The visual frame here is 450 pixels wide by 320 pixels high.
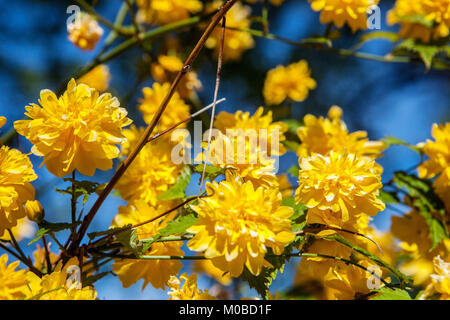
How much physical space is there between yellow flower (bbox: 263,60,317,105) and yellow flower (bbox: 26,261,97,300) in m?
0.86

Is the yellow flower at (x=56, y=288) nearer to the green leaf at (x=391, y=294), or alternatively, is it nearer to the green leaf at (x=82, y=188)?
the green leaf at (x=82, y=188)

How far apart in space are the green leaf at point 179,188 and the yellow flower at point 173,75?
40 cm

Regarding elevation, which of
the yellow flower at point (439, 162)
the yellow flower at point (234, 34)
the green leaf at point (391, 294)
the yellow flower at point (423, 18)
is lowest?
the green leaf at point (391, 294)

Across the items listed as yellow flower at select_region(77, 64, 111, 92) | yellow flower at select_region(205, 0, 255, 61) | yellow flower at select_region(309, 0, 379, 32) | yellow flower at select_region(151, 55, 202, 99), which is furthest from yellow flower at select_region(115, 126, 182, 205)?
yellow flower at select_region(77, 64, 111, 92)

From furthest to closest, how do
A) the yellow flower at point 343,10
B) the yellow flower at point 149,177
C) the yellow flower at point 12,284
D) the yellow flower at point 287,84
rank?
the yellow flower at point 287,84
the yellow flower at point 343,10
the yellow flower at point 149,177
the yellow flower at point 12,284

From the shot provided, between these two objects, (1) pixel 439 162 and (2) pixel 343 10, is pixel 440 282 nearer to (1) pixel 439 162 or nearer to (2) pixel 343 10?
(1) pixel 439 162

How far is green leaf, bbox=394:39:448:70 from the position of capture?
1.04 meters

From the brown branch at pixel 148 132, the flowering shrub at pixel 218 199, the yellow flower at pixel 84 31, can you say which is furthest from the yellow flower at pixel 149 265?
the yellow flower at pixel 84 31

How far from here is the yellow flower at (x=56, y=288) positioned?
0.58 metres

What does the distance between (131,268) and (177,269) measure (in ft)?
0.25

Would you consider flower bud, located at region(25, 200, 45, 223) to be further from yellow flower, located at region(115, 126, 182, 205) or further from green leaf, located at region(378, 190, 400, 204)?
green leaf, located at region(378, 190, 400, 204)

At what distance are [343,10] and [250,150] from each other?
0.43 m

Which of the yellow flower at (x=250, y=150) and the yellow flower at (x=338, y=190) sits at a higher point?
the yellow flower at (x=250, y=150)
